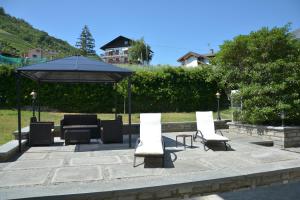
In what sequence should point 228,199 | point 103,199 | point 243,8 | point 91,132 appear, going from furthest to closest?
point 243,8 → point 91,132 → point 228,199 → point 103,199

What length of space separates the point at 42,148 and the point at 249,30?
9.32 m

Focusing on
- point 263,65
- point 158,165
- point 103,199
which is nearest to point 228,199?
point 158,165

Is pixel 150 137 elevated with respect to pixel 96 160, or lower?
elevated

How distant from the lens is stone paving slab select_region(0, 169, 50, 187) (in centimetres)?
505

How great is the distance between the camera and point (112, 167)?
6.18 meters

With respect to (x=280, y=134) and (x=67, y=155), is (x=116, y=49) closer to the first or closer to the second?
(x=280, y=134)

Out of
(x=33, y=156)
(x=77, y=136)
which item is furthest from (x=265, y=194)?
(x=77, y=136)

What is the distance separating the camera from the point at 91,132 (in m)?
10.0

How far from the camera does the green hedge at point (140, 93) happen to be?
1758 centimetres

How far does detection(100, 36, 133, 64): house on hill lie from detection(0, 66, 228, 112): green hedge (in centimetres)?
5470

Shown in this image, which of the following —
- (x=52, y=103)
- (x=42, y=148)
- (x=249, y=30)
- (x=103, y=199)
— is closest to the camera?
(x=103, y=199)

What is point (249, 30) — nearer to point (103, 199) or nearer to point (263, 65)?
point (263, 65)

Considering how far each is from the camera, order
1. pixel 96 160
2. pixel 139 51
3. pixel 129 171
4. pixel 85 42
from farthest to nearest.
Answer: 1. pixel 85 42
2. pixel 139 51
3. pixel 96 160
4. pixel 129 171

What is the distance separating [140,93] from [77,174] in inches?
514
